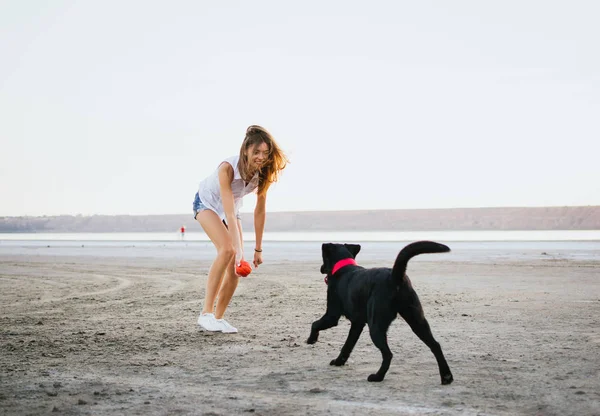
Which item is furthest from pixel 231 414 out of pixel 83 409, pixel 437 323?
pixel 437 323

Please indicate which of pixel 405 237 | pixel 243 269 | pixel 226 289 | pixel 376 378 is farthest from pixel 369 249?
Result: pixel 376 378

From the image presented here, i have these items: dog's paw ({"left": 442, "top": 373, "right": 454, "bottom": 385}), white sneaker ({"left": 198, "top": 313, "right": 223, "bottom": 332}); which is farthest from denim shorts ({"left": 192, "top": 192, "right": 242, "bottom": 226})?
dog's paw ({"left": 442, "top": 373, "right": 454, "bottom": 385})

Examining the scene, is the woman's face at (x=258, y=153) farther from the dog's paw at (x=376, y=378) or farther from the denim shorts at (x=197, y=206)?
the dog's paw at (x=376, y=378)

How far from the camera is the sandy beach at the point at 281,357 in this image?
3711 millimetres

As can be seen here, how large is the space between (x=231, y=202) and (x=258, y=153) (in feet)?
1.80

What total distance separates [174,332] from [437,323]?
2789mm

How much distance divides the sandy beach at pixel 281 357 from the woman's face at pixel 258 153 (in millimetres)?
1679

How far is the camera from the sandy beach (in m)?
3.71

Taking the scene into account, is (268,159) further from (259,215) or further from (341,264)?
(341,264)

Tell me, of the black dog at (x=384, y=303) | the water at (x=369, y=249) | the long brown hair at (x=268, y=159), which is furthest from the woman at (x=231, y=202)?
the water at (x=369, y=249)

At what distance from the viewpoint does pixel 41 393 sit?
3.96m

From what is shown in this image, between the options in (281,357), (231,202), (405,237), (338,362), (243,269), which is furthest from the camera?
(405,237)

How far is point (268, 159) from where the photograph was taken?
5719mm

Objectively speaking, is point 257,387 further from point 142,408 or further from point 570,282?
point 570,282
